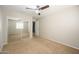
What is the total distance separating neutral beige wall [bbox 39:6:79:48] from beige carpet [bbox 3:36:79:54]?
0.35ft

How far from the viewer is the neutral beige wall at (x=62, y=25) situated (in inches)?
56.2

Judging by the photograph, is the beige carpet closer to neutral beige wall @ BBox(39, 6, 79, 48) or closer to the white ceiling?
neutral beige wall @ BBox(39, 6, 79, 48)

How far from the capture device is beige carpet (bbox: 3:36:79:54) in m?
1.42

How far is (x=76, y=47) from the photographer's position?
141 cm

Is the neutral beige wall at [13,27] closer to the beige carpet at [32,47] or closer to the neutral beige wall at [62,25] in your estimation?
the beige carpet at [32,47]

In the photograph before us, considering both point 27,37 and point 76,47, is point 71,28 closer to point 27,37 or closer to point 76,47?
point 76,47

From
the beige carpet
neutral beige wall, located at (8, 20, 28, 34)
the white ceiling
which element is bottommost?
the beige carpet

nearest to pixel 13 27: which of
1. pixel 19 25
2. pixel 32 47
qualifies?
pixel 19 25

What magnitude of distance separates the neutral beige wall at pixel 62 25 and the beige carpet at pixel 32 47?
0.35ft

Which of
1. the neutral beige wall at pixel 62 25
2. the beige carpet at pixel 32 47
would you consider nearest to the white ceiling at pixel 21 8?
the neutral beige wall at pixel 62 25

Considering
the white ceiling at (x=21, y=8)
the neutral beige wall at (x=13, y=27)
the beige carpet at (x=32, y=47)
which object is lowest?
the beige carpet at (x=32, y=47)

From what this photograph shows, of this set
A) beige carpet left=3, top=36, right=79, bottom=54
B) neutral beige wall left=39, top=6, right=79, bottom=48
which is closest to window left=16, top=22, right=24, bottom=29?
beige carpet left=3, top=36, right=79, bottom=54

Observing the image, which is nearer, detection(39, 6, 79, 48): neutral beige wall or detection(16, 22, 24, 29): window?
detection(39, 6, 79, 48): neutral beige wall
